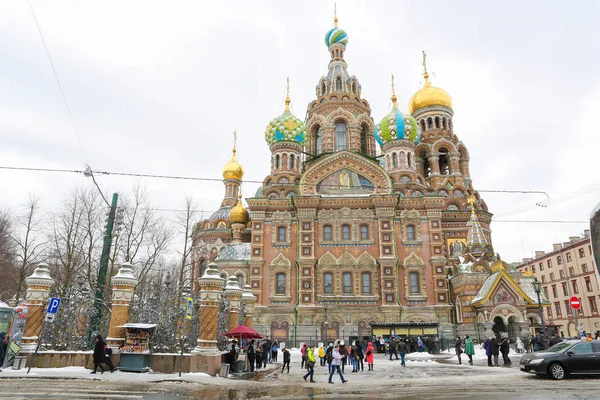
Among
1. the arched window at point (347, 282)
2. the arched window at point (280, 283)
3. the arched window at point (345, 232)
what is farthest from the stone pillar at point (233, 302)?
the arched window at point (345, 232)

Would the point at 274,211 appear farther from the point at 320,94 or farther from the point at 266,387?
the point at 266,387

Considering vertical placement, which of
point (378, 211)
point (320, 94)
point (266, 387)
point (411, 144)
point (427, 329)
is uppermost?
point (320, 94)

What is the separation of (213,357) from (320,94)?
35489 millimetres

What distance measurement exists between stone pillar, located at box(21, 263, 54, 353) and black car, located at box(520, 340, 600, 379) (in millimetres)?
15991

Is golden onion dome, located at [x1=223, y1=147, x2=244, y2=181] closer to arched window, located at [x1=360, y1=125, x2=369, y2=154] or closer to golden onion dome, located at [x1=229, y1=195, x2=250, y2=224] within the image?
golden onion dome, located at [x1=229, y1=195, x2=250, y2=224]

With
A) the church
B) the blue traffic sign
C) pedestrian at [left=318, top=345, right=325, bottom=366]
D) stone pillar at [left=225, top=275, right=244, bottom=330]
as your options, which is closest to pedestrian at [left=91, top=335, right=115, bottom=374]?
the blue traffic sign

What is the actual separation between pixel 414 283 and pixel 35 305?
87.4 ft

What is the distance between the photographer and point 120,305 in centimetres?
1510

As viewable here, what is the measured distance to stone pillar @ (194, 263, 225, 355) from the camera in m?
14.9

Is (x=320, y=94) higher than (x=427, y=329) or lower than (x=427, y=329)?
→ higher

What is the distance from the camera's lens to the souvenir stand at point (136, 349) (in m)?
13.9

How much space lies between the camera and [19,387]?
33.9 ft

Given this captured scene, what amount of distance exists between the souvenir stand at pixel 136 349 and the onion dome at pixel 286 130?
28.6 m

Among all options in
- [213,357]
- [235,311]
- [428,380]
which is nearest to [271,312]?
[235,311]
